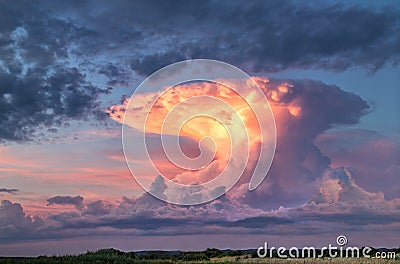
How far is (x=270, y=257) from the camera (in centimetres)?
6138

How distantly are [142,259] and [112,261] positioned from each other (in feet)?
15.6

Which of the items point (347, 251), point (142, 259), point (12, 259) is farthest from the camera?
point (347, 251)

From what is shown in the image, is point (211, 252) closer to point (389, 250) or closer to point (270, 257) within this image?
point (270, 257)

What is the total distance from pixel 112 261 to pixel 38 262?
7.54 meters

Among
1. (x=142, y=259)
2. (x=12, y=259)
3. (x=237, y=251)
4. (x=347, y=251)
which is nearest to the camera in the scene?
(x=12, y=259)

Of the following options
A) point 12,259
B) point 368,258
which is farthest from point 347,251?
point 12,259

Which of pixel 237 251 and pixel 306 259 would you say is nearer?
pixel 306 259

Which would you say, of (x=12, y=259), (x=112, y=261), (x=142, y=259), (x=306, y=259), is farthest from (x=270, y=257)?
(x=12, y=259)

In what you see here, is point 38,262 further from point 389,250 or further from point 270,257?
point 389,250

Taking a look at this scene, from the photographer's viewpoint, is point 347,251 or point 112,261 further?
point 347,251

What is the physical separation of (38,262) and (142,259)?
39.4 ft

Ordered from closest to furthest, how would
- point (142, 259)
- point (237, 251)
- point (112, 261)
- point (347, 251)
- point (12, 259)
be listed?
point (12, 259) → point (112, 261) → point (142, 259) → point (347, 251) → point (237, 251)

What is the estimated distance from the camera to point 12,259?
5034cm

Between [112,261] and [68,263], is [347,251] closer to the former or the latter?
[112,261]
